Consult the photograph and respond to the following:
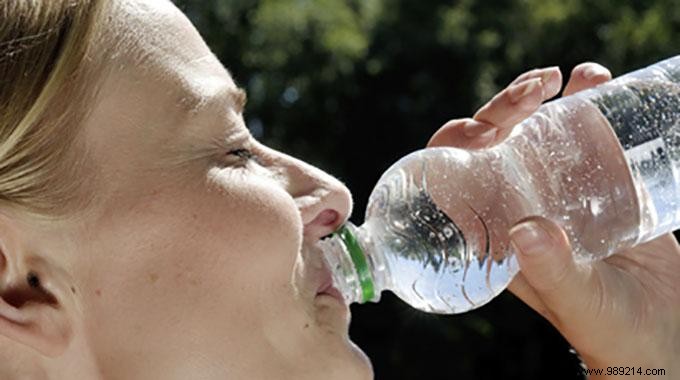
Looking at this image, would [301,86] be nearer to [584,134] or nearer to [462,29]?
[462,29]

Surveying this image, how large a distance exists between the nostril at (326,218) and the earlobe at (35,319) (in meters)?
0.31

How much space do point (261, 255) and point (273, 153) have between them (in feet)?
0.50

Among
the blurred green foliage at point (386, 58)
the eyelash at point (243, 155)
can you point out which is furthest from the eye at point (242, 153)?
the blurred green foliage at point (386, 58)

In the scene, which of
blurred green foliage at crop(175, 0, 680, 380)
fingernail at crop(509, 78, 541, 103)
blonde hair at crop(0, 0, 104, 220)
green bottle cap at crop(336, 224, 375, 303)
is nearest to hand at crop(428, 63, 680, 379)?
fingernail at crop(509, 78, 541, 103)

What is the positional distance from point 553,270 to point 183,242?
20.5 inches

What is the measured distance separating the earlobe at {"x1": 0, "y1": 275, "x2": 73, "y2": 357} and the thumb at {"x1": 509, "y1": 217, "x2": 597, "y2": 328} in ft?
1.84

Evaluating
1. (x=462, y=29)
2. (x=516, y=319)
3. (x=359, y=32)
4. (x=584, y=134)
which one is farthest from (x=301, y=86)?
(x=584, y=134)

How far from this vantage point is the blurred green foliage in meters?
13.5

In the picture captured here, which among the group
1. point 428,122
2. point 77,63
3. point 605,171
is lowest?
point 428,122

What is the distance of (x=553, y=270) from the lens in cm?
160

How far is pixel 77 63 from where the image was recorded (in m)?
1.29

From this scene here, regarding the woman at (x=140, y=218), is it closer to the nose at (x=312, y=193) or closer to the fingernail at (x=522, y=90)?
the nose at (x=312, y=193)

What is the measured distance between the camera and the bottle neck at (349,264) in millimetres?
1472

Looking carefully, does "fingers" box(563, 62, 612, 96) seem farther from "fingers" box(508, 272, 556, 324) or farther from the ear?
the ear
